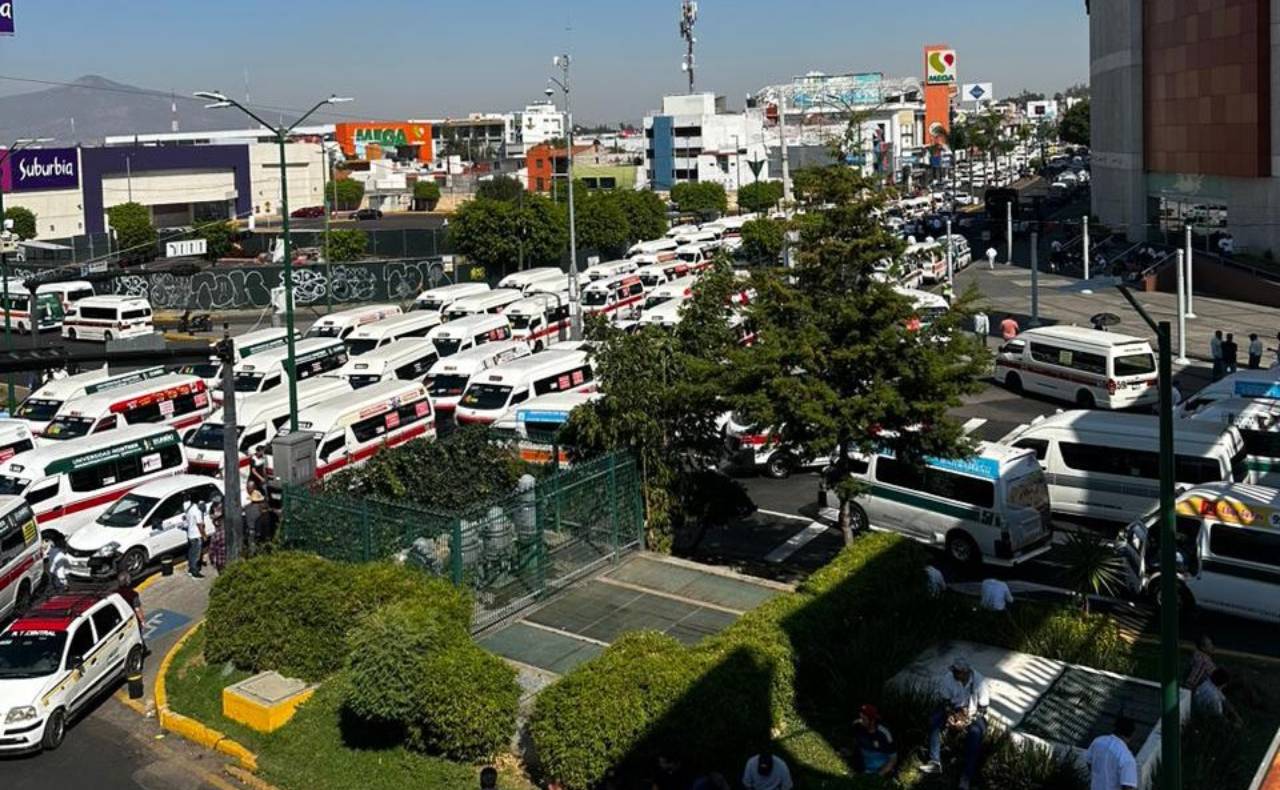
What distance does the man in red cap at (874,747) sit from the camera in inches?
472

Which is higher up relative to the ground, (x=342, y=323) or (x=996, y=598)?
(x=342, y=323)

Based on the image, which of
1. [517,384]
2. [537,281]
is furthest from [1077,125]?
[517,384]

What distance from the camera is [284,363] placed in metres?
31.9

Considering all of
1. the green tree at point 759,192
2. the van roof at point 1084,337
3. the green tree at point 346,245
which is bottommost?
the van roof at point 1084,337

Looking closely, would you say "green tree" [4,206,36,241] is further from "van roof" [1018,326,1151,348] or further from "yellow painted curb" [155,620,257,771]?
"yellow painted curb" [155,620,257,771]

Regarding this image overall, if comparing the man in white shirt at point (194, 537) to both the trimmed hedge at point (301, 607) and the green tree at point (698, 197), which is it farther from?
the green tree at point (698, 197)

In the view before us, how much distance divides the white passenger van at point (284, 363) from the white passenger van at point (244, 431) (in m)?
3.00

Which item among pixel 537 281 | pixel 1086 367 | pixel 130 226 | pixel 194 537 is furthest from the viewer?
pixel 130 226

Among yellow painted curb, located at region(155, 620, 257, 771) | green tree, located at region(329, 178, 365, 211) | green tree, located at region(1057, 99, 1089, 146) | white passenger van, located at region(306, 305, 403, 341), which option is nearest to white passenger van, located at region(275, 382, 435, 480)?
yellow painted curb, located at region(155, 620, 257, 771)

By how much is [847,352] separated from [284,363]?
1950cm

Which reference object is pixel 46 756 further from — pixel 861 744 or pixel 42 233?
pixel 42 233

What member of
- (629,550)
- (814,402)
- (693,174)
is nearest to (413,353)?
(629,550)

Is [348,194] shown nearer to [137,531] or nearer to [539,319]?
[539,319]

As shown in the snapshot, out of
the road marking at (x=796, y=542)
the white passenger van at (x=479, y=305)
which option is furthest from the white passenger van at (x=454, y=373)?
the road marking at (x=796, y=542)
